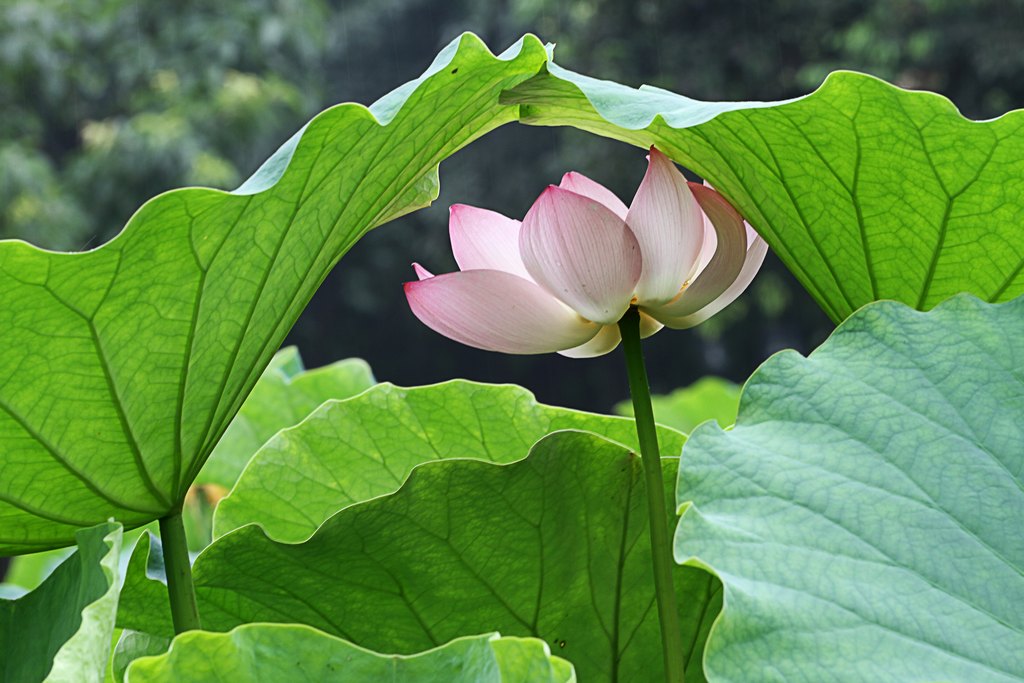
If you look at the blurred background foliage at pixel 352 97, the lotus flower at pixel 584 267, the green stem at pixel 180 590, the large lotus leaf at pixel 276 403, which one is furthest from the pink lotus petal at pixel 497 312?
the blurred background foliage at pixel 352 97

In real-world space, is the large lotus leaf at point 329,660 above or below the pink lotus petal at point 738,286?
below

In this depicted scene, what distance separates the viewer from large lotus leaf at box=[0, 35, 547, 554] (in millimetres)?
358

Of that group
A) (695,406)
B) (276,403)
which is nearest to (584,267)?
(276,403)

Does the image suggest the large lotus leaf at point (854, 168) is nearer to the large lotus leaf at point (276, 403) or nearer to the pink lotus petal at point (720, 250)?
the pink lotus petal at point (720, 250)

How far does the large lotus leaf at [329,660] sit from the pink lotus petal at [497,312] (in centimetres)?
11

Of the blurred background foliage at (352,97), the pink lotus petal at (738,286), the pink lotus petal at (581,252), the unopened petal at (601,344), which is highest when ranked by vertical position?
the blurred background foliage at (352,97)

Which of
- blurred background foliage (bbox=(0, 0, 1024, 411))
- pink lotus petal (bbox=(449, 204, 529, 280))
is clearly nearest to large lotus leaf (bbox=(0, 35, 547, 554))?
pink lotus petal (bbox=(449, 204, 529, 280))

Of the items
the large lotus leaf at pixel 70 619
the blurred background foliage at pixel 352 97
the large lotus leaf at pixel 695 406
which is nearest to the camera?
the large lotus leaf at pixel 70 619

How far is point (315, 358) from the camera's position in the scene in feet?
30.6

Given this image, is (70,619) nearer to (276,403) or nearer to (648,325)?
(648,325)

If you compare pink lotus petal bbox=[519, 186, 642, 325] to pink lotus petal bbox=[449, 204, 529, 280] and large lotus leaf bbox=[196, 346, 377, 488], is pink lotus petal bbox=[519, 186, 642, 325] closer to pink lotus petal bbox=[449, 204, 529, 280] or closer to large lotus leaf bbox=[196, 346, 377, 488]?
pink lotus petal bbox=[449, 204, 529, 280]

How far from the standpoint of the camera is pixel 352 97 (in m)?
9.57

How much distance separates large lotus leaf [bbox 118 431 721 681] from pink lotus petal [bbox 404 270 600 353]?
0.03 metres

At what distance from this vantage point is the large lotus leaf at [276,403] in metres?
0.88
